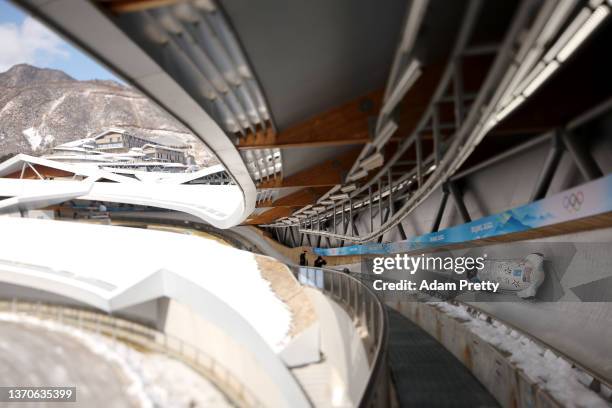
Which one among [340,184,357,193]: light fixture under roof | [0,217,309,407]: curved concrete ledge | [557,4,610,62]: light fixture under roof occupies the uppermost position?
[557,4,610,62]: light fixture under roof

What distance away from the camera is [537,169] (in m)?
6.81

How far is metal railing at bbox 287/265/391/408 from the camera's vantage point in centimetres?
287

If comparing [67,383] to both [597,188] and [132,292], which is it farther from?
[597,188]

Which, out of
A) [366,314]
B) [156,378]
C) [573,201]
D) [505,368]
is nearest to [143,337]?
[156,378]

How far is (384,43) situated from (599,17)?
6.75ft

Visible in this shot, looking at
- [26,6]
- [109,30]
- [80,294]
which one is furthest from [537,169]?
[80,294]

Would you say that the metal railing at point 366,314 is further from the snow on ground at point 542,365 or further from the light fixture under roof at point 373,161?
the light fixture under roof at point 373,161

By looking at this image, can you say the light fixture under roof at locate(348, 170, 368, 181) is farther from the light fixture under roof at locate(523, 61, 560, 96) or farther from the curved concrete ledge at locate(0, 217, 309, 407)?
the curved concrete ledge at locate(0, 217, 309, 407)

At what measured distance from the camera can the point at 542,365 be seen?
5516 millimetres

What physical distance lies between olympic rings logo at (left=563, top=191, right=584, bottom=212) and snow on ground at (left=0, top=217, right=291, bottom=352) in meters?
11.5

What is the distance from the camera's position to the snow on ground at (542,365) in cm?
445

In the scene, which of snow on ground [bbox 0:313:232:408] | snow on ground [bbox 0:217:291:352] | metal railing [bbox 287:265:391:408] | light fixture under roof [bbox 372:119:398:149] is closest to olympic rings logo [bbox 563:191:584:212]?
light fixture under roof [bbox 372:119:398:149]

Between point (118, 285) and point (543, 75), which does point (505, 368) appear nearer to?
point (543, 75)

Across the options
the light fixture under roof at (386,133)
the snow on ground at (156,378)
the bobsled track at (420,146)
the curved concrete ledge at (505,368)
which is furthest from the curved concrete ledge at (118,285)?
the light fixture under roof at (386,133)
